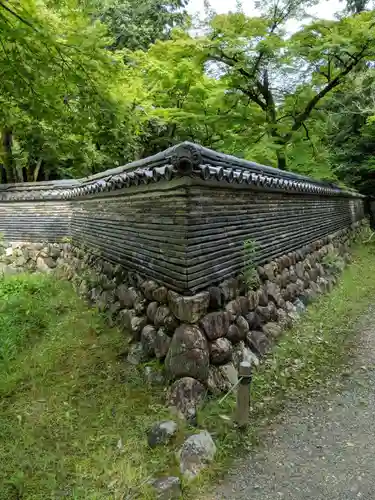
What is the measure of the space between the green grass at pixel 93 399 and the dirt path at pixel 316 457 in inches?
7.3

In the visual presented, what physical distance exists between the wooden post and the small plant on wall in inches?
70.8

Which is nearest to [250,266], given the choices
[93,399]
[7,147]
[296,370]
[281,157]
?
[296,370]

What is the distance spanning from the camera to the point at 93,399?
166 inches

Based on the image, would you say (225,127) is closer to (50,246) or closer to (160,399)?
(50,246)

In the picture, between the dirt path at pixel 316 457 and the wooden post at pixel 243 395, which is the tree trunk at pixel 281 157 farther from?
the wooden post at pixel 243 395

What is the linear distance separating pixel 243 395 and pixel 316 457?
0.94m

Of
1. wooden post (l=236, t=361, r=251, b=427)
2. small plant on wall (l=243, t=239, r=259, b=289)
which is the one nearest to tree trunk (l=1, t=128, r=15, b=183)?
small plant on wall (l=243, t=239, r=259, b=289)

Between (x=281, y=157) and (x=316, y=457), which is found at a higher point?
(x=281, y=157)

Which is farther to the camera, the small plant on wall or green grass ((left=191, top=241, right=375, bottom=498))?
the small plant on wall

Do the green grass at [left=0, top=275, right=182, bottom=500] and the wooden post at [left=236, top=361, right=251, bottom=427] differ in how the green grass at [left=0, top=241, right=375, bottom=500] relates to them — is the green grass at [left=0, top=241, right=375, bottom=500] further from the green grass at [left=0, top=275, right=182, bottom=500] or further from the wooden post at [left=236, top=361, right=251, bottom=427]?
the wooden post at [left=236, top=361, right=251, bottom=427]

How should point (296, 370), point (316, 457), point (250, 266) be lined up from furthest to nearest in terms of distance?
point (250, 266), point (296, 370), point (316, 457)

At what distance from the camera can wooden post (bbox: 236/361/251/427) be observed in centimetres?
366

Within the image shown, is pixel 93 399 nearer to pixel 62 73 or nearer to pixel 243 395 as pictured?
pixel 243 395

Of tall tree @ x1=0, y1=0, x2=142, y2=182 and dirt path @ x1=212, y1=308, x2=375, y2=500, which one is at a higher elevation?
tall tree @ x1=0, y1=0, x2=142, y2=182
